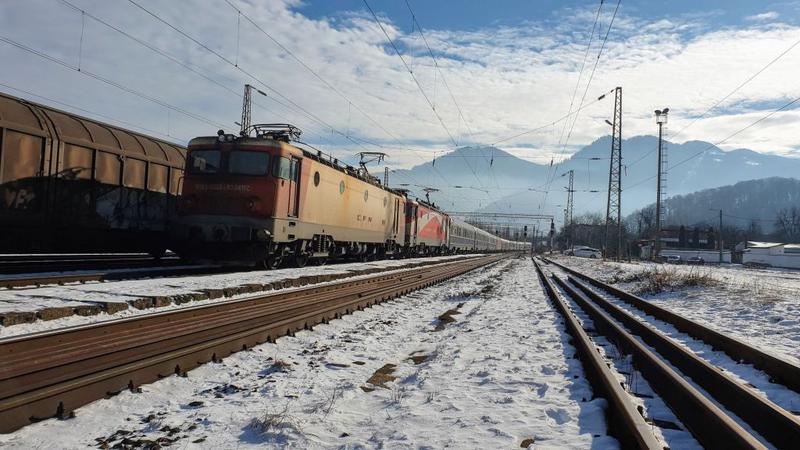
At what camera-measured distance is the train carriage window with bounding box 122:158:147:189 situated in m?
15.0

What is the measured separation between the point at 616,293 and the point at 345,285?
27.5 ft

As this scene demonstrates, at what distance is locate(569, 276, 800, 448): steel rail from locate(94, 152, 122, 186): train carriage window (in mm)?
13177

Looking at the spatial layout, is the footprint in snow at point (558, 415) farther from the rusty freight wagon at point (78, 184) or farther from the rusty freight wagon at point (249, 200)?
the rusty freight wagon at point (78, 184)

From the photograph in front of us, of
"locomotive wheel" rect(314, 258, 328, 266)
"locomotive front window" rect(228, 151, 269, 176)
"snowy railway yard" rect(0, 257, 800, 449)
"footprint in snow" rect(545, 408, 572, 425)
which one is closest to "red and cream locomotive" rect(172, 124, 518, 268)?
"locomotive front window" rect(228, 151, 269, 176)

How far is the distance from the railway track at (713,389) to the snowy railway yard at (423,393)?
22 millimetres

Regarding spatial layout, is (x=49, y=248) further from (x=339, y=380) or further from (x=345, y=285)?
(x=339, y=380)

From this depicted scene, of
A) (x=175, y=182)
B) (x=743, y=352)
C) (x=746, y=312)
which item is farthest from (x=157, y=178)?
(x=746, y=312)

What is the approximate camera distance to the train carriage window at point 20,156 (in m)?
11.2

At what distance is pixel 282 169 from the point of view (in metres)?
14.9

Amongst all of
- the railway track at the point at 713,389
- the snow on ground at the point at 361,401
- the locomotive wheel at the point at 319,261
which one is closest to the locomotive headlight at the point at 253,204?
the locomotive wheel at the point at 319,261

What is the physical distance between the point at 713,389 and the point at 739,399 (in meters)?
0.70

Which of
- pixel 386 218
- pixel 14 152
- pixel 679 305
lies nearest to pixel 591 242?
pixel 386 218

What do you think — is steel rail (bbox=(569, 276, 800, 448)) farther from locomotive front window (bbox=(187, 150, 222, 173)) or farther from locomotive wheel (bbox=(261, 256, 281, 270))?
locomotive front window (bbox=(187, 150, 222, 173))

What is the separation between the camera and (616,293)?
53.5ft
